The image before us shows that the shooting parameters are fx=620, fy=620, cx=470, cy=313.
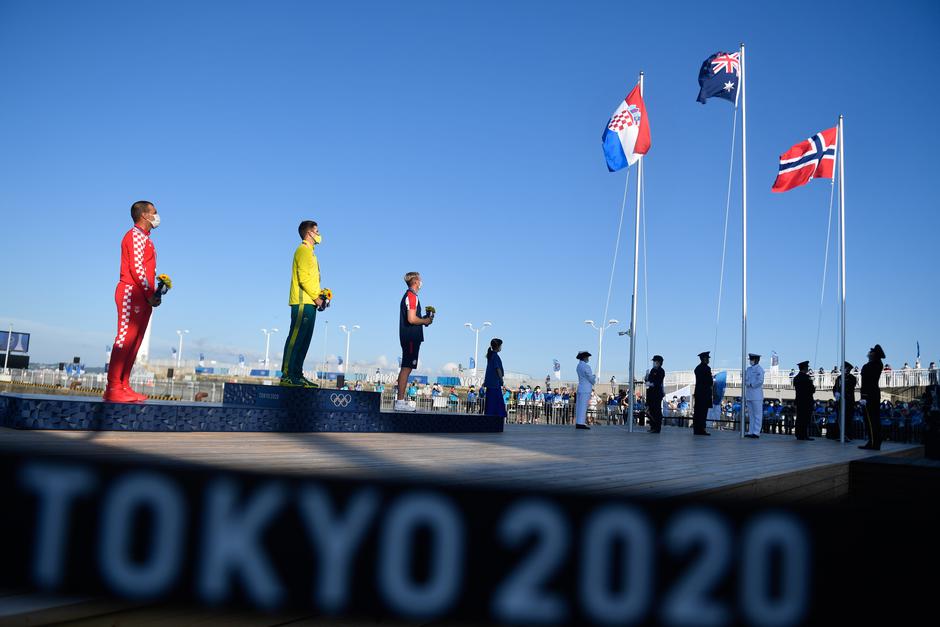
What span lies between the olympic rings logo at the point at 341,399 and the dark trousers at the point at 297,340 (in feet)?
1.87

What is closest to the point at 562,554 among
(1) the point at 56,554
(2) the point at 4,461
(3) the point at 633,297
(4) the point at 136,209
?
(1) the point at 56,554

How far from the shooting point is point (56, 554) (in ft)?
5.93

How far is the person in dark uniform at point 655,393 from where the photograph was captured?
14.2 meters

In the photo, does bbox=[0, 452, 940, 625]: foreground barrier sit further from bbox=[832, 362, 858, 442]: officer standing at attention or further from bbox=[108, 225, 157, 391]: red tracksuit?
bbox=[832, 362, 858, 442]: officer standing at attention

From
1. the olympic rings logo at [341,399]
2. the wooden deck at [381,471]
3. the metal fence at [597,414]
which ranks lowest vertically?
the metal fence at [597,414]

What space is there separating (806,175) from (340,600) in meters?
15.8

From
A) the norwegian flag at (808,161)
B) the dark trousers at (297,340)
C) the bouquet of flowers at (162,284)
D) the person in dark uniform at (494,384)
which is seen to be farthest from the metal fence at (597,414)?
the bouquet of flowers at (162,284)

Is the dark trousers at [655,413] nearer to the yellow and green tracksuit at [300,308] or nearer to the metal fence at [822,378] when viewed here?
the yellow and green tracksuit at [300,308]

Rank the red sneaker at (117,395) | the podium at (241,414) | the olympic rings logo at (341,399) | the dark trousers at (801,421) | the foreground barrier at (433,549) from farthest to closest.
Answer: the dark trousers at (801,421) < the olympic rings logo at (341,399) < the red sneaker at (117,395) < the podium at (241,414) < the foreground barrier at (433,549)

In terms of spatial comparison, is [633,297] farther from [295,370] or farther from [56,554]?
[56,554]

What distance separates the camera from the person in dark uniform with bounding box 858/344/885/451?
9.73 m

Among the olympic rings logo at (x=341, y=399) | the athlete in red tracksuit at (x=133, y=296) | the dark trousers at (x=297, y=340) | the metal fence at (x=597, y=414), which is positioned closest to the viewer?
the athlete in red tracksuit at (x=133, y=296)

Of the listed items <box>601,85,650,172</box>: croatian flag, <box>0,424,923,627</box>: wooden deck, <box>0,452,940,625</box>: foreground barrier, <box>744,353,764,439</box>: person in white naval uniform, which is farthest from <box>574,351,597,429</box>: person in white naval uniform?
<box>0,452,940,625</box>: foreground barrier

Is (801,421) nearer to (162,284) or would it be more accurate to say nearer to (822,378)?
(162,284)
